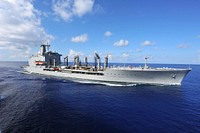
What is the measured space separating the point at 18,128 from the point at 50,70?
242 feet

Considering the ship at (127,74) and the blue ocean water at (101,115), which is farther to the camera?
the ship at (127,74)

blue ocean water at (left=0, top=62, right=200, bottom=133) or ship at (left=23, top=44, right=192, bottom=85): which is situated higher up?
ship at (left=23, top=44, right=192, bottom=85)

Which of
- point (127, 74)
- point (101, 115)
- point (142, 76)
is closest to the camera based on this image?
point (101, 115)

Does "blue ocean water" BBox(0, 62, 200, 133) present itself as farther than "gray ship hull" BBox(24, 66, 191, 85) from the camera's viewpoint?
No

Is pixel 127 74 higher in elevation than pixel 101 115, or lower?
higher

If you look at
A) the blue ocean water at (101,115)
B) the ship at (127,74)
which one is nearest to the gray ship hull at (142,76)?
the ship at (127,74)

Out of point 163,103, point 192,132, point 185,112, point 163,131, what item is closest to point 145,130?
point 163,131

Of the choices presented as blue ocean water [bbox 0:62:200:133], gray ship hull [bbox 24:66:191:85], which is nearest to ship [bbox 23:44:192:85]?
gray ship hull [bbox 24:66:191:85]

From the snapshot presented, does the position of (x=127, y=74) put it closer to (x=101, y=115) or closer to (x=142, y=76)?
(x=142, y=76)

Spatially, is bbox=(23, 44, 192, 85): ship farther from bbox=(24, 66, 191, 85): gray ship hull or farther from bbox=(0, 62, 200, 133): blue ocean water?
bbox=(0, 62, 200, 133): blue ocean water

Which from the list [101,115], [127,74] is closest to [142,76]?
[127,74]

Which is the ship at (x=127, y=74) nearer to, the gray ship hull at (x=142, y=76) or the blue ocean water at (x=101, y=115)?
the gray ship hull at (x=142, y=76)

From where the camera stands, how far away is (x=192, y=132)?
24.4 meters

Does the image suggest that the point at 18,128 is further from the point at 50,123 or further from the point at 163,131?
the point at 163,131
